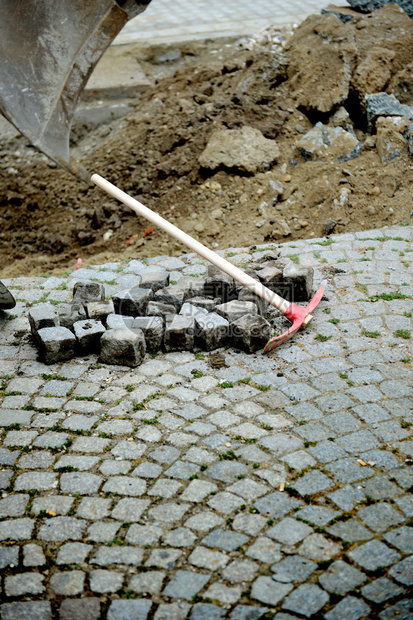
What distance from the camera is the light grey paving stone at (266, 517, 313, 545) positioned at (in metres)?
3.60

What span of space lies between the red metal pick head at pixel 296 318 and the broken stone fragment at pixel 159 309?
0.97m

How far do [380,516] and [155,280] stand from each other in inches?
128

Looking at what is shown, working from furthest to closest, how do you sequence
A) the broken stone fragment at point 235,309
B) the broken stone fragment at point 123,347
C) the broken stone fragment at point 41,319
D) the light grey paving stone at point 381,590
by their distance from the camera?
the broken stone fragment at point 235,309 < the broken stone fragment at point 41,319 < the broken stone fragment at point 123,347 < the light grey paving stone at point 381,590

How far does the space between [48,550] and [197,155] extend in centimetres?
592

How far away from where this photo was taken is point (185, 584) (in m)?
3.37

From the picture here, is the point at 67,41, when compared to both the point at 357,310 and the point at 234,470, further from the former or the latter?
the point at 234,470

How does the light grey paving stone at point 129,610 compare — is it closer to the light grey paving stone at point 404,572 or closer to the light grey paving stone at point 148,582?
the light grey paving stone at point 148,582

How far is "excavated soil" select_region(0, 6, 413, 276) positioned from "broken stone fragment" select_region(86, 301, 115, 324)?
5.07 feet

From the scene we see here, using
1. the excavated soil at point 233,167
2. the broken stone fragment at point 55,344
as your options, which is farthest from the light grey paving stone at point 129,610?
the excavated soil at point 233,167

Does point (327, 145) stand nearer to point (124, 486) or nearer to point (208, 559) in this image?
point (124, 486)

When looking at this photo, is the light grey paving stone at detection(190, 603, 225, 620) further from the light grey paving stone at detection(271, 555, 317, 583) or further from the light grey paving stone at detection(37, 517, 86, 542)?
the light grey paving stone at detection(37, 517, 86, 542)

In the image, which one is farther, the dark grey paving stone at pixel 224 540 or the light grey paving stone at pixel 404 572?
the dark grey paving stone at pixel 224 540

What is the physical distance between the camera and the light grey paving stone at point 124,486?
4.00m

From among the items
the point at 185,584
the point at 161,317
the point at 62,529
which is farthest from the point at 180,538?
the point at 161,317
